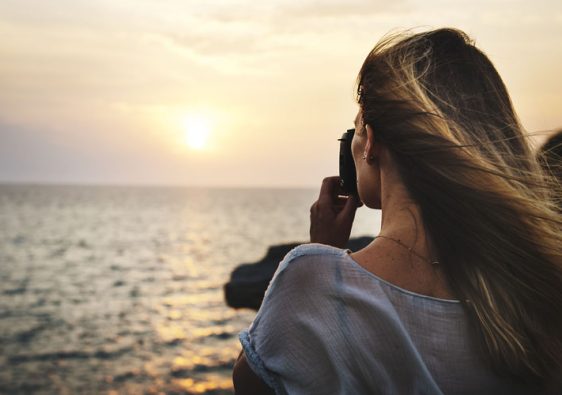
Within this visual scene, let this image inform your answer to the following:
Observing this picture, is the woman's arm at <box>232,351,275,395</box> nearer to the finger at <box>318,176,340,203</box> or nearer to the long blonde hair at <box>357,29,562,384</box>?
the long blonde hair at <box>357,29,562,384</box>

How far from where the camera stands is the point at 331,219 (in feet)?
6.87

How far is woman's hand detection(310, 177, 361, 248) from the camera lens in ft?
6.79

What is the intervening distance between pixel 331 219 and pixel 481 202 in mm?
588

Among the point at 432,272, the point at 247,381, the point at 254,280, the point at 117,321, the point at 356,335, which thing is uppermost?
the point at 432,272

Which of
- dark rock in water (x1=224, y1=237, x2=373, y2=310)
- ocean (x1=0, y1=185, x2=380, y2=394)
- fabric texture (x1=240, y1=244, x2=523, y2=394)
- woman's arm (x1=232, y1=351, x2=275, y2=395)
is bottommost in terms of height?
ocean (x1=0, y1=185, x2=380, y2=394)

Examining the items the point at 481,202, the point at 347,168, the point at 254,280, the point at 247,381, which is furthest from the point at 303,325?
the point at 254,280

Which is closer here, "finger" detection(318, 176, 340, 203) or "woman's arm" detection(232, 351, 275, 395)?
"woman's arm" detection(232, 351, 275, 395)

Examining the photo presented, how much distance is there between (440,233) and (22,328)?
756 inches

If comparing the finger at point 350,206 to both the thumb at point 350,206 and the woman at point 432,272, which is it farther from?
the woman at point 432,272

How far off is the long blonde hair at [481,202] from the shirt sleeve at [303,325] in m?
0.34

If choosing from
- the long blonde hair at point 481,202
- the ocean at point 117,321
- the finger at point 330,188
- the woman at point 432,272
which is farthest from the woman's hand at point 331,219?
the ocean at point 117,321

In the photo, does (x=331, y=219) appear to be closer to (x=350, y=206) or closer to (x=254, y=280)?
(x=350, y=206)

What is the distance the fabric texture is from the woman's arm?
7 cm

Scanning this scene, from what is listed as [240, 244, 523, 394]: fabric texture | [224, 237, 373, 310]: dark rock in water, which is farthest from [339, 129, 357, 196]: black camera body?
[224, 237, 373, 310]: dark rock in water
